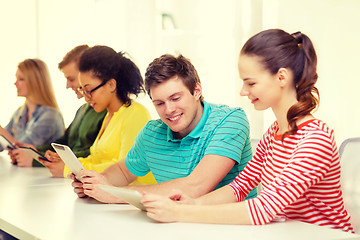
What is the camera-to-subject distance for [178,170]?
188cm

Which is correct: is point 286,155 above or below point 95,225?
above

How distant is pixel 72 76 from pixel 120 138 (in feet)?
2.83

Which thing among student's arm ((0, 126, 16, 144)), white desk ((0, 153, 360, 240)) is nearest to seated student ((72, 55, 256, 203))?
white desk ((0, 153, 360, 240))

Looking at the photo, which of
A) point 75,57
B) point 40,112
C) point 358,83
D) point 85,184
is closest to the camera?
point 85,184

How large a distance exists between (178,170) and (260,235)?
2.40 feet

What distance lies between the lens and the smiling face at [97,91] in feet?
8.69

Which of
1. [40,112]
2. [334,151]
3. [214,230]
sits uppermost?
[334,151]

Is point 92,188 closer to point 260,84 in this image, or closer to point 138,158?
point 138,158

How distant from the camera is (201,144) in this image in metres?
1.83

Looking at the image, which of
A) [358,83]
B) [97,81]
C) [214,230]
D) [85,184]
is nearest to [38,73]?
[97,81]

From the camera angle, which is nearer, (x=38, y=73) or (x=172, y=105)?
(x=172, y=105)

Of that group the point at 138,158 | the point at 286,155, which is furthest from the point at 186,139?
the point at 286,155

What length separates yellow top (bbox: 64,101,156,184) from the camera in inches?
96.0

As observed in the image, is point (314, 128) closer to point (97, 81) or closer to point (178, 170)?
point (178, 170)
